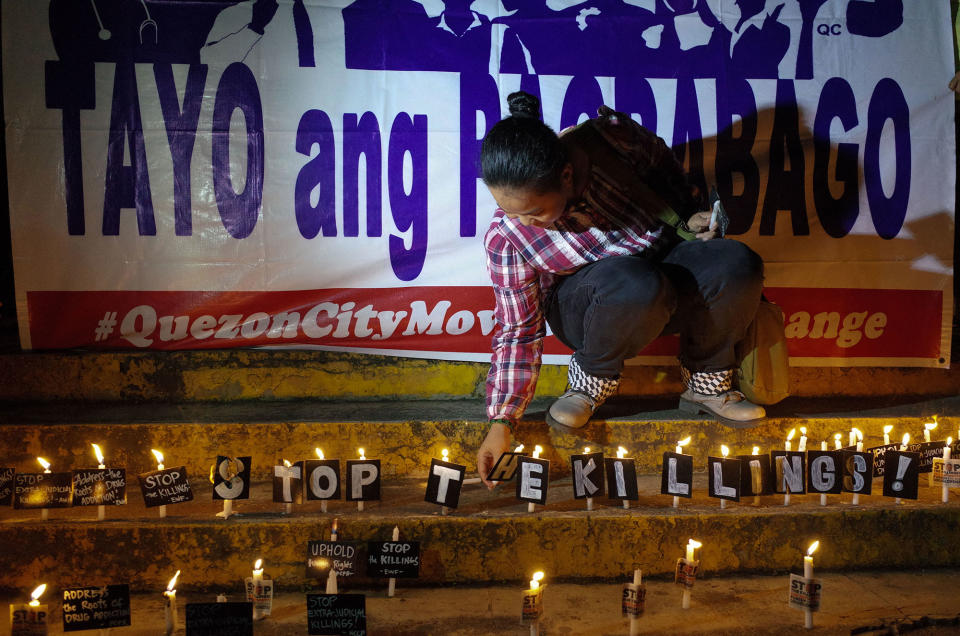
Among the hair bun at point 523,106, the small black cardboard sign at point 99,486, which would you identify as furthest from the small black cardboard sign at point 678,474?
the small black cardboard sign at point 99,486

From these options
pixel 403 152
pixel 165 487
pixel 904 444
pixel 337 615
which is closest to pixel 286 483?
pixel 165 487

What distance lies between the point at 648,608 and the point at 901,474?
3.83 ft

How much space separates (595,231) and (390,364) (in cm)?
132

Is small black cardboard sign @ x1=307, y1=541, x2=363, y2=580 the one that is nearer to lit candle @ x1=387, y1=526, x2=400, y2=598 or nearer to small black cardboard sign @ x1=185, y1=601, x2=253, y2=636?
lit candle @ x1=387, y1=526, x2=400, y2=598

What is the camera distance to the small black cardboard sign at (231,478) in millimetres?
2727

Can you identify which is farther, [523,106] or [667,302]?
[667,302]

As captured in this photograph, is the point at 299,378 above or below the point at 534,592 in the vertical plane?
above

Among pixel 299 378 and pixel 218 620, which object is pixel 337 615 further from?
pixel 299 378

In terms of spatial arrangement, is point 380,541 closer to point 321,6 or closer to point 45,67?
point 321,6

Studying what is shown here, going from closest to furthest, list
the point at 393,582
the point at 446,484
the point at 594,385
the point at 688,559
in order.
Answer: the point at 688,559
the point at 393,582
the point at 446,484
the point at 594,385

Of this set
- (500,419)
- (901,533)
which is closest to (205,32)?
(500,419)

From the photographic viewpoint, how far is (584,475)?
2.80 m

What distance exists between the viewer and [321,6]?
3656 millimetres

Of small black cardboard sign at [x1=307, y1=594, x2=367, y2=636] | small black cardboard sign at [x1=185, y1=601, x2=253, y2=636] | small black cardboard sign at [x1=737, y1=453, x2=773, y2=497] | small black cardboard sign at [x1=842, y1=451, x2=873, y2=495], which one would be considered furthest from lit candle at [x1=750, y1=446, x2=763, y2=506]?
small black cardboard sign at [x1=185, y1=601, x2=253, y2=636]
